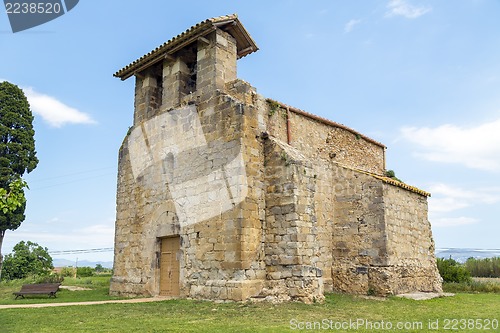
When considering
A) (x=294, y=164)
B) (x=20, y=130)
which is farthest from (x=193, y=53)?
(x=20, y=130)

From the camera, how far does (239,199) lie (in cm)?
1031

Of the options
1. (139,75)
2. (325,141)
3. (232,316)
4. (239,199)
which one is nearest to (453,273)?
(325,141)

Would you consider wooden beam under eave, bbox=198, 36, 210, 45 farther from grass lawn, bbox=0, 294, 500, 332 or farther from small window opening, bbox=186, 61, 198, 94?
grass lawn, bbox=0, 294, 500, 332

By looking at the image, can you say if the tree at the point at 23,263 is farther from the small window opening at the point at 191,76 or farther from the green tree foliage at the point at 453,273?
the green tree foliage at the point at 453,273

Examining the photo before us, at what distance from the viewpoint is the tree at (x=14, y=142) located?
21453mm

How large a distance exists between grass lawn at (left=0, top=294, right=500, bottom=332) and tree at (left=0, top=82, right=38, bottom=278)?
13.9 meters

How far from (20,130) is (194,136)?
15.2 meters

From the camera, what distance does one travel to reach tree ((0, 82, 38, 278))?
21.5 metres

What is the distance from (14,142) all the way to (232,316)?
19089 mm

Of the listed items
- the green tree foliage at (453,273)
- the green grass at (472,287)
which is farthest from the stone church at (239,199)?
the green tree foliage at (453,273)

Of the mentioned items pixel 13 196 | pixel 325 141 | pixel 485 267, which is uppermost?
pixel 325 141

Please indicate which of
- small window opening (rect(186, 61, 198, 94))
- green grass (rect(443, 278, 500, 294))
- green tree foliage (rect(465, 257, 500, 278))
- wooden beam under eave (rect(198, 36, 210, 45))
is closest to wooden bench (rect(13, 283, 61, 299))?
small window opening (rect(186, 61, 198, 94))

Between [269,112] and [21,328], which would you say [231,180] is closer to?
[269,112]

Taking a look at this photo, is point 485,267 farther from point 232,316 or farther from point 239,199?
point 232,316
